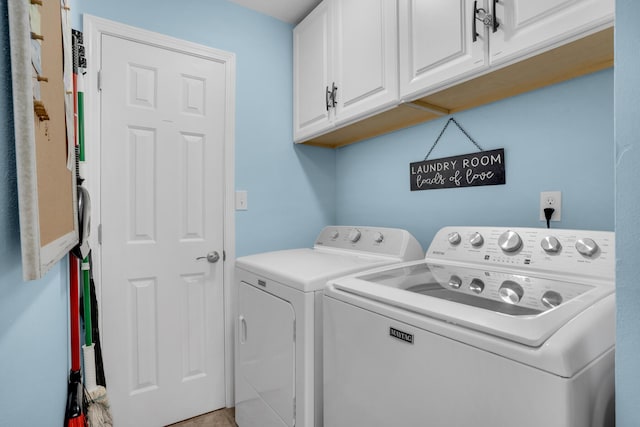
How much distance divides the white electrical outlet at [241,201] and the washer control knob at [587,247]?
5.74 ft

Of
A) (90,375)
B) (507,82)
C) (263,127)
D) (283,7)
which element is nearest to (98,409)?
(90,375)

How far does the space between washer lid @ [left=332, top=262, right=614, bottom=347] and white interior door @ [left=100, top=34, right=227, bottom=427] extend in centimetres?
120

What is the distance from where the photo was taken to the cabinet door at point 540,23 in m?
0.93

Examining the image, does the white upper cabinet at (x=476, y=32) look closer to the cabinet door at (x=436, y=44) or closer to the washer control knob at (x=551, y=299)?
the cabinet door at (x=436, y=44)

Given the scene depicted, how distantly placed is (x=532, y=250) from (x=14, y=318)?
1.45 meters

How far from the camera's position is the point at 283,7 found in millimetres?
2152

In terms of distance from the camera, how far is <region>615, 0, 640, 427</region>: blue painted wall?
1.77ft

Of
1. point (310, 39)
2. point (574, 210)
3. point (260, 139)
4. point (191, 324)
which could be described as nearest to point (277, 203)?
point (260, 139)

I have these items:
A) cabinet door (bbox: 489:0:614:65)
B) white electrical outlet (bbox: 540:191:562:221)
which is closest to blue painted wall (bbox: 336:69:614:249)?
white electrical outlet (bbox: 540:191:562:221)

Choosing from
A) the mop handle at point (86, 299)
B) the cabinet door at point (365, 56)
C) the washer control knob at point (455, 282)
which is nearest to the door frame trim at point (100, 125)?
the mop handle at point (86, 299)

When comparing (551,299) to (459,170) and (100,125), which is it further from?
(100,125)

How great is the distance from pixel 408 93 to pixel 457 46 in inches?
10.6

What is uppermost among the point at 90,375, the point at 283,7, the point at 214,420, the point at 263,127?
the point at 283,7

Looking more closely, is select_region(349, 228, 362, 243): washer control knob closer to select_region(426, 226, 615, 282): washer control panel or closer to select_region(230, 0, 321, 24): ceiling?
select_region(426, 226, 615, 282): washer control panel
